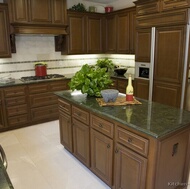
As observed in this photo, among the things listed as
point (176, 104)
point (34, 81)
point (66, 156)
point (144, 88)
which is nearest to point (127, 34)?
point (144, 88)

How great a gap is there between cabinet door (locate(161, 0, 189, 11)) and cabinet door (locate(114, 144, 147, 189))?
2.43 meters

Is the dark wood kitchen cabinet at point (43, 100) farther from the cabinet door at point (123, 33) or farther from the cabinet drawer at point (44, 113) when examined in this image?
the cabinet door at point (123, 33)

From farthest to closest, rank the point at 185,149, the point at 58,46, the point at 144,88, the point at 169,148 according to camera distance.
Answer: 1. the point at 58,46
2. the point at 144,88
3. the point at 185,149
4. the point at 169,148

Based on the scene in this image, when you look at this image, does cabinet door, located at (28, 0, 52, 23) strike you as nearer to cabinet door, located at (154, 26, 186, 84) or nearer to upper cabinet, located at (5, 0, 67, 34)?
upper cabinet, located at (5, 0, 67, 34)

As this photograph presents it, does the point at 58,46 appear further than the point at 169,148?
Yes

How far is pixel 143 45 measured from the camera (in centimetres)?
364

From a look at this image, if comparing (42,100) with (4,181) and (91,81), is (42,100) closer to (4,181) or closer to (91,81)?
(91,81)

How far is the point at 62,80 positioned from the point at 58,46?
0.93 m

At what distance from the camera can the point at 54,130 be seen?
3850 mm

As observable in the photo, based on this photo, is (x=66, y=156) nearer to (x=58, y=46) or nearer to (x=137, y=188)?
(x=137, y=188)

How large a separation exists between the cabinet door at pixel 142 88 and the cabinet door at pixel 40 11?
2.27 meters

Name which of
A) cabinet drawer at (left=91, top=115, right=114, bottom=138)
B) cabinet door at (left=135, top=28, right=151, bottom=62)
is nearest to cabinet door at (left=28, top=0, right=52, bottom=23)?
cabinet door at (left=135, top=28, right=151, bottom=62)

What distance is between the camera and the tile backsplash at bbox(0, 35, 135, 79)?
13.7 ft

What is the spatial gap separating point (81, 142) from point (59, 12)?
2949mm
